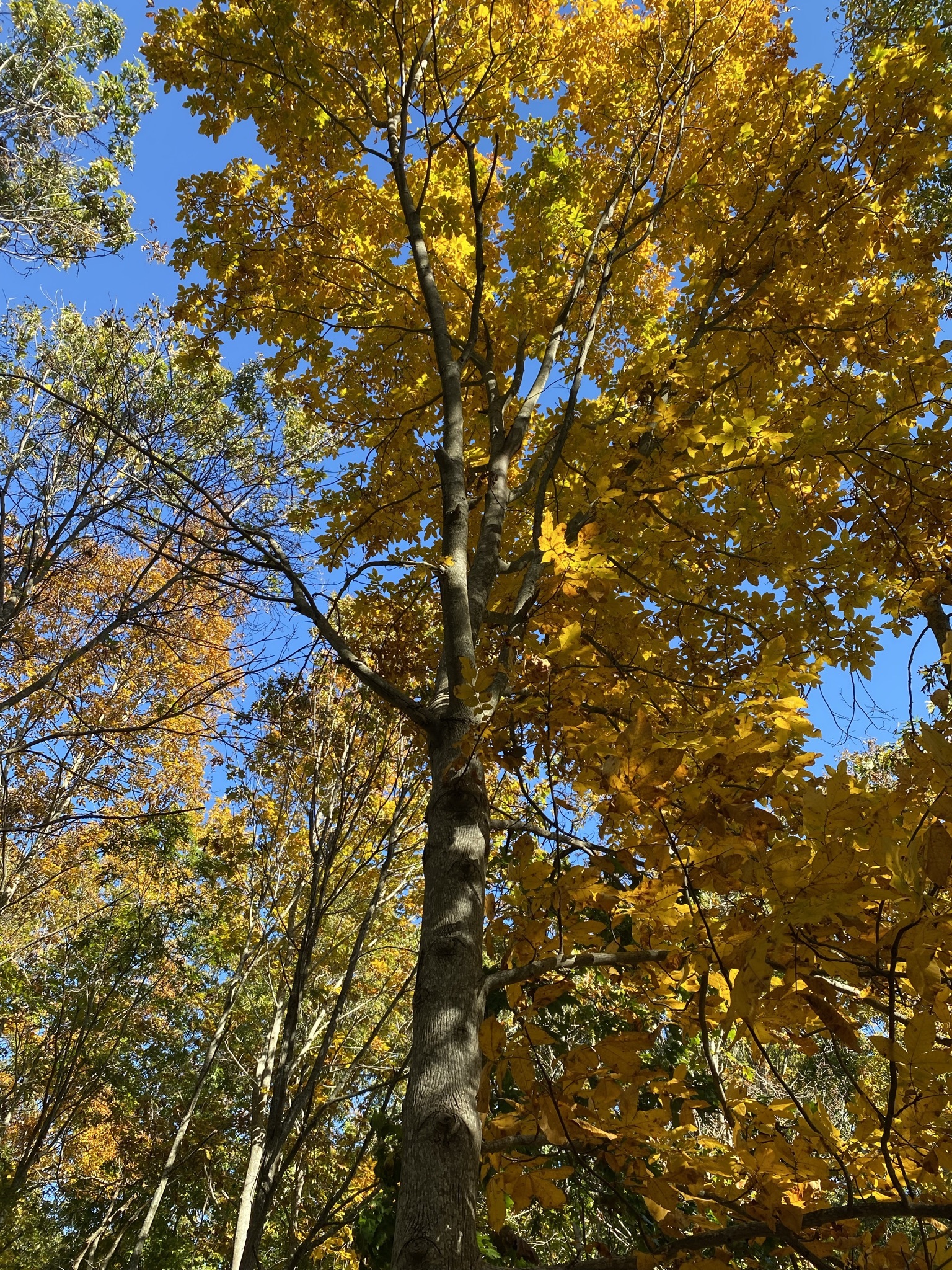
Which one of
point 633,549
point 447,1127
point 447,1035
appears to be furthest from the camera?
point 633,549

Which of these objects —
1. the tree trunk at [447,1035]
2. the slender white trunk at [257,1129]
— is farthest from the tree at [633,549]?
the slender white trunk at [257,1129]

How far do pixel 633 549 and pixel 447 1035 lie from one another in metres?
1.61

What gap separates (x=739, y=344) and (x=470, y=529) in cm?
154

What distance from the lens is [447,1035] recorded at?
143cm

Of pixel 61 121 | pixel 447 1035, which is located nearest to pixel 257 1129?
pixel 447 1035

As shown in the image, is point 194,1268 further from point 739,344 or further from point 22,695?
point 739,344

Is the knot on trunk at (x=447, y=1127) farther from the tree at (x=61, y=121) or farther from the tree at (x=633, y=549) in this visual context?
the tree at (x=61, y=121)

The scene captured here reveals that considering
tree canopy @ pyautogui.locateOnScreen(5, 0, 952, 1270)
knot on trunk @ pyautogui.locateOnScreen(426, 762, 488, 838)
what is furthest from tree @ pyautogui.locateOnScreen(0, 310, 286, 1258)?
knot on trunk @ pyautogui.locateOnScreen(426, 762, 488, 838)

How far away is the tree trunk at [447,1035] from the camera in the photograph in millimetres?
1211

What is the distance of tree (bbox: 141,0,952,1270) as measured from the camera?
1.33 meters

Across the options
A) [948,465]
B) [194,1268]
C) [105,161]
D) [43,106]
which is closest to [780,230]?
[948,465]

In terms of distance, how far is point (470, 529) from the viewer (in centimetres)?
367

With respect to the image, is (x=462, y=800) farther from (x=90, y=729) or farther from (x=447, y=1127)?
(x=90, y=729)

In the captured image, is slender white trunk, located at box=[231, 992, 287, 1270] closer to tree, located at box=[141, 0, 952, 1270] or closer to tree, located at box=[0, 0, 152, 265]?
tree, located at box=[141, 0, 952, 1270]
